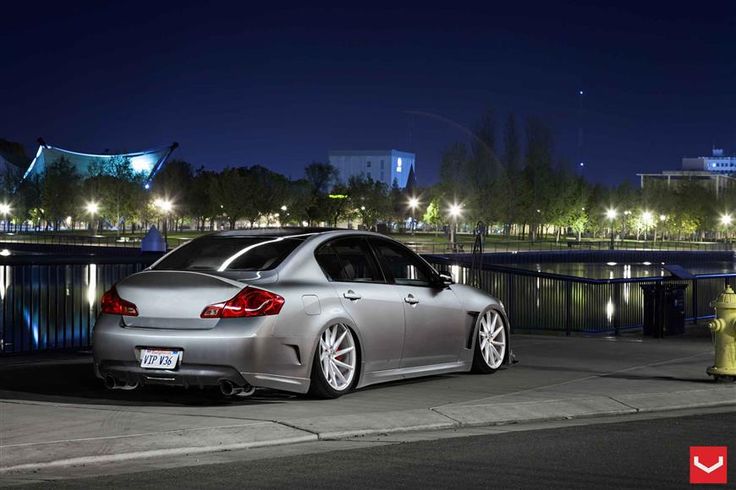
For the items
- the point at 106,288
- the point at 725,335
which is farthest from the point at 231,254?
the point at 106,288

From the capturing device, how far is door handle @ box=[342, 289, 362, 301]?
37.2 ft

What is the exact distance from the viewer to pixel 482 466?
8.30 m

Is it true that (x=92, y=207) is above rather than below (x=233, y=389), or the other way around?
above

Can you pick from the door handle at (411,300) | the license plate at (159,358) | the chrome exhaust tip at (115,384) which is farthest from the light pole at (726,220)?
the license plate at (159,358)

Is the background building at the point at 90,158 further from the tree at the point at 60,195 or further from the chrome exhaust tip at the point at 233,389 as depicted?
the chrome exhaust tip at the point at 233,389

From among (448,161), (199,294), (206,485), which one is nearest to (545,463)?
(206,485)

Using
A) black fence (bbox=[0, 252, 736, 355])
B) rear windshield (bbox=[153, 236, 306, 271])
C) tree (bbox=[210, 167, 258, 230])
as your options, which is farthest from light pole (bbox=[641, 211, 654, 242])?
rear windshield (bbox=[153, 236, 306, 271])

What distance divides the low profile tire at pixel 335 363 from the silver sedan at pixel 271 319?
0.01 m

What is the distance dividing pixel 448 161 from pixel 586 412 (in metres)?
126

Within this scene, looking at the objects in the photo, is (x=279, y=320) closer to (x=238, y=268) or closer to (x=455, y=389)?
(x=238, y=268)

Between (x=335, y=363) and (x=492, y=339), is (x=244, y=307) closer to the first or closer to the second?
(x=335, y=363)

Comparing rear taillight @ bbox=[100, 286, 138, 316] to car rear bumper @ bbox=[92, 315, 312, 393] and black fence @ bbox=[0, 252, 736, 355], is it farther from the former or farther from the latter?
black fence @ bbox=[0, 252, 736, 355]

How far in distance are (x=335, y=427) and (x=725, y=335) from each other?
5.55 metres

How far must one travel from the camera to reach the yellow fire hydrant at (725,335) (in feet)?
42.4
